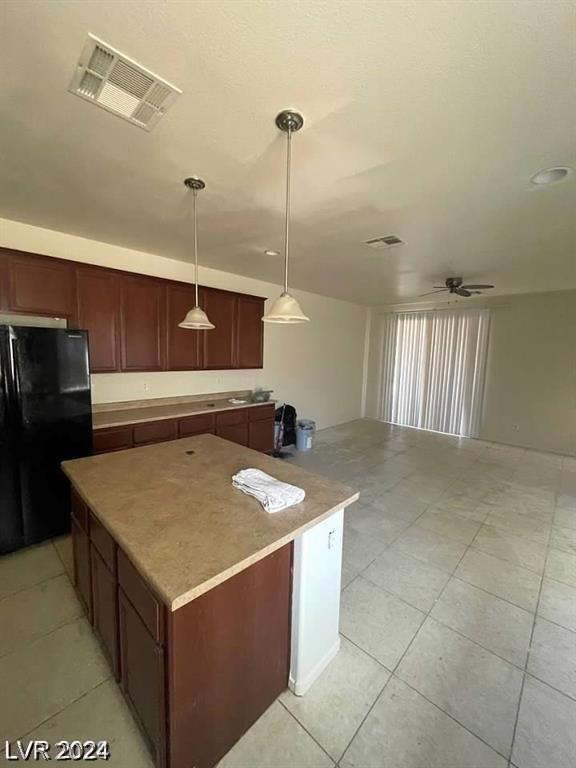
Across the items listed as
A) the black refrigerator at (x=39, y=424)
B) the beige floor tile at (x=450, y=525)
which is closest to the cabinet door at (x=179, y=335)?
the black refrigerator at (x=39, y=424)

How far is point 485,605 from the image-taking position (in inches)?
82.0

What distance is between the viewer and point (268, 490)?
149 centimetres

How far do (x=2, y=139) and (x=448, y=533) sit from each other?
4.24m

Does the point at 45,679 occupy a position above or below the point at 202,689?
below

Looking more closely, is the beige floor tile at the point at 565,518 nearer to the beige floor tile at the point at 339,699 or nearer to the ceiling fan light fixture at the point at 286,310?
the beige floor tile at the point at 339,699

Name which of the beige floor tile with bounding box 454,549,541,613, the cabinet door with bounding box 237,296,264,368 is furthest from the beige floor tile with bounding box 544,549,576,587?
the cabinet door with bounding box 237,296,264,368

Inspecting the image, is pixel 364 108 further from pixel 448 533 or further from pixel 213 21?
pixel 448 533

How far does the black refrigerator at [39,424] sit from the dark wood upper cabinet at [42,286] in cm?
49

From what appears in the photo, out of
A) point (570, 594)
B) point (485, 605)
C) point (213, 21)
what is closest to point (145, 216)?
point (213, 21)

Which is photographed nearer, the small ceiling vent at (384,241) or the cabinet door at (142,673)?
the cabinet door at (142,673)

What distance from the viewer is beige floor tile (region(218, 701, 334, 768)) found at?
1.23 m

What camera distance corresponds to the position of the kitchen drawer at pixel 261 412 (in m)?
4.25

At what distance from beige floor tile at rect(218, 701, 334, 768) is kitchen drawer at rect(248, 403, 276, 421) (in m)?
3.07

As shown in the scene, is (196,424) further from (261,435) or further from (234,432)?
(261,435)
